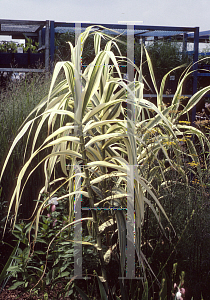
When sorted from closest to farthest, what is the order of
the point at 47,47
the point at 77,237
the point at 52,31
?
the point at 77,237 < the point at 52,31 < the point at 47,47

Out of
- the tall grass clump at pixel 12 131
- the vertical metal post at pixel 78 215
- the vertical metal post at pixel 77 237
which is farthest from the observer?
the tall grass clump at pixel 12 131

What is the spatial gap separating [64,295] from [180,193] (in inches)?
31.6

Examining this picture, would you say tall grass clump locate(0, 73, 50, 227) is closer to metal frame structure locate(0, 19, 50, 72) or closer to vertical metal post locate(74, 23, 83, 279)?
vertical metal post locate(74, 23, 83, 279)

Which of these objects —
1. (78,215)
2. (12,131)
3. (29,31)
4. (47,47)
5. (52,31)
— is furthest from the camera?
(29,31)

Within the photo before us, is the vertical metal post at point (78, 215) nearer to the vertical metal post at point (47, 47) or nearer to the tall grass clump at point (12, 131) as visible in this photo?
the tall grass clump at point (12, 131)

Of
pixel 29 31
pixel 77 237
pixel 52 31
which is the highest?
pixel 29 31

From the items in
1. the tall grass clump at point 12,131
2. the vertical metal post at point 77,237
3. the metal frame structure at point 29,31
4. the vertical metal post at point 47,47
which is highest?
the metal frame structure at point 29,31

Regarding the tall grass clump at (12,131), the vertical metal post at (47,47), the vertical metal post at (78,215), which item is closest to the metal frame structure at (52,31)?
the vertical metal post at (47,47)

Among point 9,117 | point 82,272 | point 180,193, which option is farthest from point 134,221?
point 9,117

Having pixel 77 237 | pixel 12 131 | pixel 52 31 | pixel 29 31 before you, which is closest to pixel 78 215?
pixel 77 237

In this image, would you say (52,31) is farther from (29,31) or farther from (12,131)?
(12,131)

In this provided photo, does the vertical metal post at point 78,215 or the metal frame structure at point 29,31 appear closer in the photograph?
the vertical metal post at point 78,215

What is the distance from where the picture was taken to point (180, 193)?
1.65 m

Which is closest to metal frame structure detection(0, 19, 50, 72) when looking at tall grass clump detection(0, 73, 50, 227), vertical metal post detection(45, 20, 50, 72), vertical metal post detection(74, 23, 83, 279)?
vertical metal post detection(45, 20, 50, 72)
